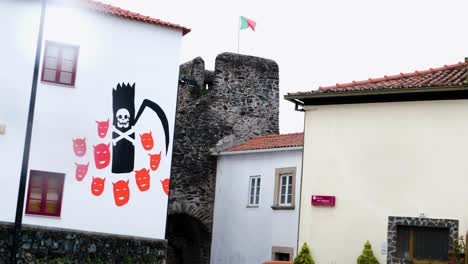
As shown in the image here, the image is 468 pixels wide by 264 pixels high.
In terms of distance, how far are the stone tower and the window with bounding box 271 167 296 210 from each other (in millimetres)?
4418

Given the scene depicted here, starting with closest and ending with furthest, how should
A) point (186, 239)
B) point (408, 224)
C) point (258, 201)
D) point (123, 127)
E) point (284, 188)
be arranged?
point (408, 224)
point (123, 127)
point (284, 188)
point (258, 201)
point (186, 239)

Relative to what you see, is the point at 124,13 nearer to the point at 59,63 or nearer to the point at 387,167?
the point at 59,63

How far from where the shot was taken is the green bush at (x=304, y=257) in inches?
824

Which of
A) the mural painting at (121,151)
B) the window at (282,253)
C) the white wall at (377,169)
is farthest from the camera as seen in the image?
the window at (282,253)

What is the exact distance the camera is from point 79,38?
23656 mm

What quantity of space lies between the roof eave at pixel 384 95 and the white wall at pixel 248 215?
7.40 metres

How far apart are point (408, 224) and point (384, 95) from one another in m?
3.18

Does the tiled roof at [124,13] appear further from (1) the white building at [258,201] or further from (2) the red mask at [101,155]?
(1) the white building at [258,201]

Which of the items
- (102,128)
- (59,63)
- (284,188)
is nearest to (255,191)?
(284,188)

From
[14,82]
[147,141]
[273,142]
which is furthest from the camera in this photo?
[273,142]

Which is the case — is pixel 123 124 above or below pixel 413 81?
below

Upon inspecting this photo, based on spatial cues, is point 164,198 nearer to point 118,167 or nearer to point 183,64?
point 118,167

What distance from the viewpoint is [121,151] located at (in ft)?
78.0

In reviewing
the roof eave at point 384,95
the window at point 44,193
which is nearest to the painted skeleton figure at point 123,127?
the window at point 44,193
